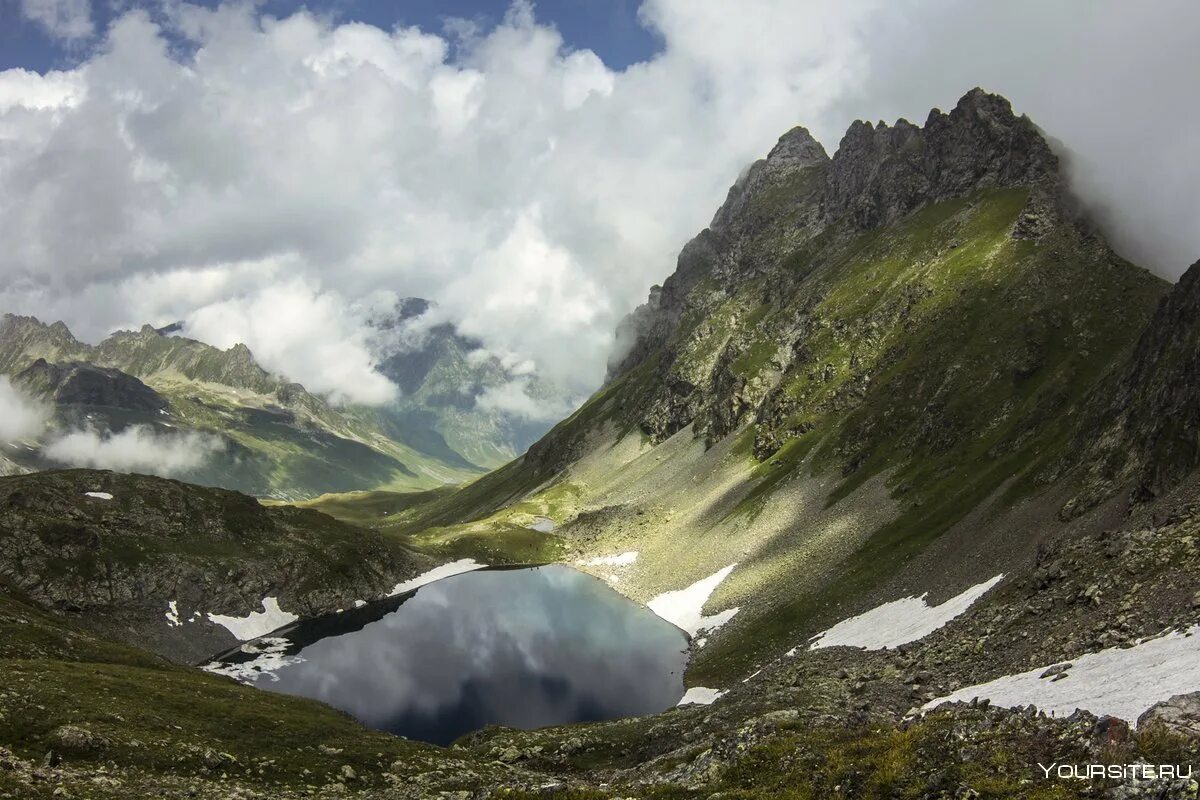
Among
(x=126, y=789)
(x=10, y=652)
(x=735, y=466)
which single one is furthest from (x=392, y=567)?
(x=126, y=789)

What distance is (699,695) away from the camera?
70812 millimetres

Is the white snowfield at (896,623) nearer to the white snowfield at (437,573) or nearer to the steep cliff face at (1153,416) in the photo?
the steep cliff face at (1153,416)

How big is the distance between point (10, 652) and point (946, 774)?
64127mm

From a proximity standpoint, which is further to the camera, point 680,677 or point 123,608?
point 123,608

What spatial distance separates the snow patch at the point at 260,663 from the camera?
89125 millimetres

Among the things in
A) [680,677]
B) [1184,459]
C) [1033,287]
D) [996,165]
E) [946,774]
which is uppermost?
[996,165]

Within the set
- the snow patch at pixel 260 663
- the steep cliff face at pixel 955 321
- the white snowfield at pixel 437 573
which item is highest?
the steep cliff face at pixel 955 321

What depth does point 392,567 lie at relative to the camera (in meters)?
146

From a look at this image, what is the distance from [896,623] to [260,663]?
270 ft

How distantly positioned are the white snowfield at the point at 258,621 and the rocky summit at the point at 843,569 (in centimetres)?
65

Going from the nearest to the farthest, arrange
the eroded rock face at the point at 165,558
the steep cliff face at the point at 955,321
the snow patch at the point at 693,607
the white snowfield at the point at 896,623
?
the white snowfield at the point at 896,623 < the eroded rock face at the point at 165,558 < the snow patch at the point at 693,607 < the steep cliff face at the point at 955,321

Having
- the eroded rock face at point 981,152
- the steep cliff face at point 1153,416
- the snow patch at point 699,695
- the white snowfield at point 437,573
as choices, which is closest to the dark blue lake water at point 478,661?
the snow patch at point 699,695

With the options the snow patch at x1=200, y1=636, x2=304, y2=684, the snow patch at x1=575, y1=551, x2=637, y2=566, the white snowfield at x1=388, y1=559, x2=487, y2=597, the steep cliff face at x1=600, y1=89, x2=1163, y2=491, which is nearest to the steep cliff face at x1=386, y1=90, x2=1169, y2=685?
the steep cliff face at x1=600, y1=89, x2=1163, y2=491

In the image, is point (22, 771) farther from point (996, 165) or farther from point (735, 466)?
point (996, 165)
